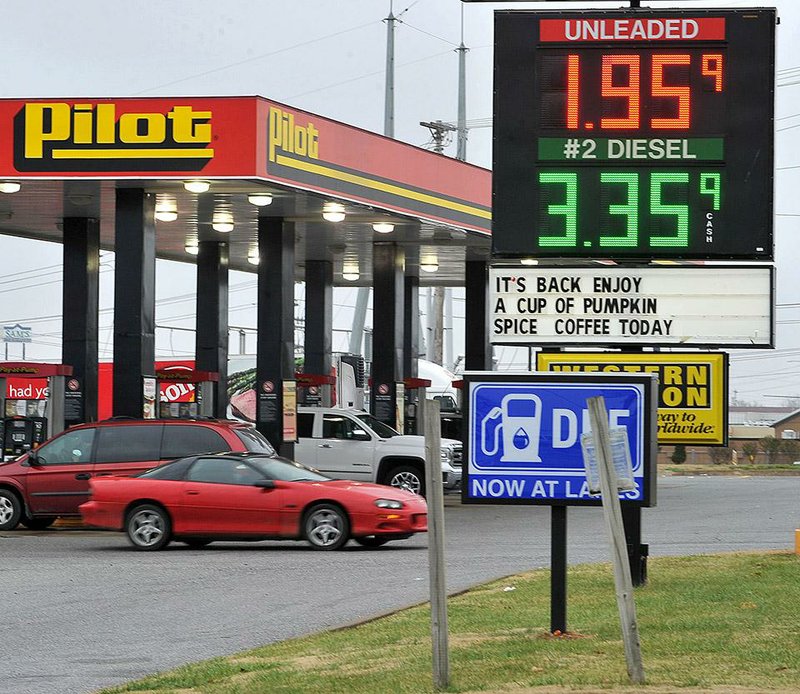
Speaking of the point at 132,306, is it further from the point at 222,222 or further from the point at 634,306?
the point at 634,306

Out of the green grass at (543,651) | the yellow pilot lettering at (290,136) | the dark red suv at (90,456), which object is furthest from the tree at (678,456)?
the green grass at (543,651)

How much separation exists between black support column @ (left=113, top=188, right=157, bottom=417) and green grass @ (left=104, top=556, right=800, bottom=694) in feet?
47.1

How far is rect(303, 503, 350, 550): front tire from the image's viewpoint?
19797 mm

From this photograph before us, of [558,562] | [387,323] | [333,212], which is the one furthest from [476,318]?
[558,562]

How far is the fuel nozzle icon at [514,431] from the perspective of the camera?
1001cm

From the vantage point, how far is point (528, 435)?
1005 cm

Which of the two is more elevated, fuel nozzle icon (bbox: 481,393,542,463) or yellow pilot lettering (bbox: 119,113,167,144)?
yellow pilot lettering (bbox: 119,113,167,144)

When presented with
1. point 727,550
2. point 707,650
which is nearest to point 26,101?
point 727,550

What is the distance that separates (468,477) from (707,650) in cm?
187

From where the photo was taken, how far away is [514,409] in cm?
1001

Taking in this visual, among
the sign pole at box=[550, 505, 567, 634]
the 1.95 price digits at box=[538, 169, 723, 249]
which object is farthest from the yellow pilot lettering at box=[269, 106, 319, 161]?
the sign pole at box=[550, 505, 567, 634]

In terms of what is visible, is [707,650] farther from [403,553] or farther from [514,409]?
[403,553]

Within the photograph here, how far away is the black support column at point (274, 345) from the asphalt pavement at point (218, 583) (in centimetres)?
469

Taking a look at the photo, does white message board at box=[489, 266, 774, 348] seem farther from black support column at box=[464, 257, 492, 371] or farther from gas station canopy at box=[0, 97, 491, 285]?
black support column at box=[464, 257, 492, 371]
